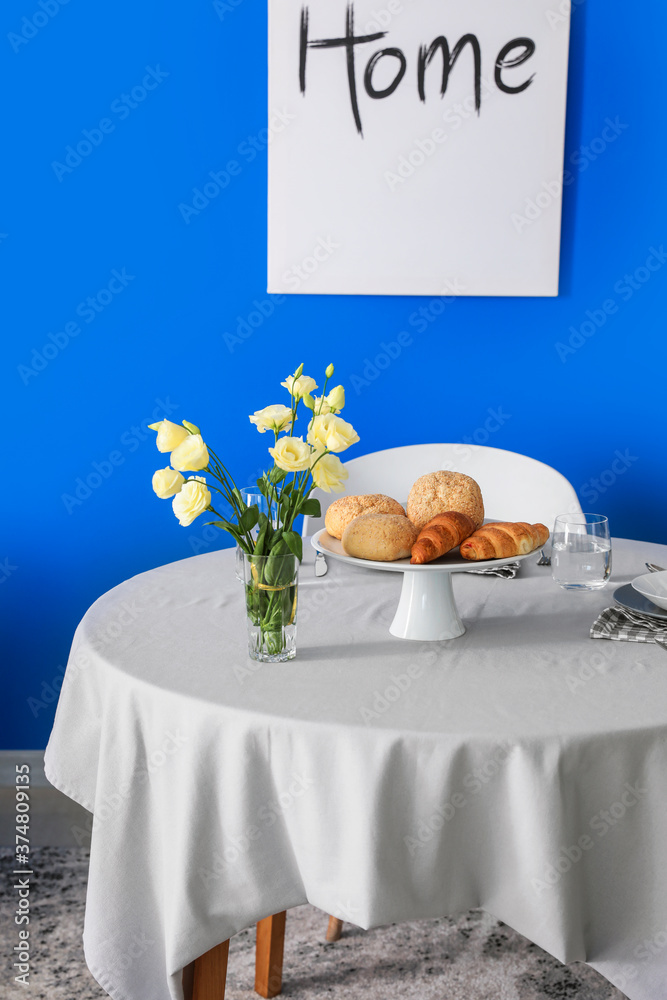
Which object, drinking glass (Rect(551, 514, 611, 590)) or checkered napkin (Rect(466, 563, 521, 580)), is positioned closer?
drinking glass (Rect(551, 514, 611, 590))

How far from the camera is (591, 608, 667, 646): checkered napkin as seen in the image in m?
1.20

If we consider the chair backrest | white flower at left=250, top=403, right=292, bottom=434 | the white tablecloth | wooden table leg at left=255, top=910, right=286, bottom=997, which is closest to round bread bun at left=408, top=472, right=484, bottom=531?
the white tablecloth

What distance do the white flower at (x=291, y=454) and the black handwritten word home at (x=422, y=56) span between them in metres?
1.47

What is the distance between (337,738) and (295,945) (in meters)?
1.14

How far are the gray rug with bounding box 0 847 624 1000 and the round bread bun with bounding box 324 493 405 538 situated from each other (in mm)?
1002

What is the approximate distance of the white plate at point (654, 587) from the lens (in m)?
1.26

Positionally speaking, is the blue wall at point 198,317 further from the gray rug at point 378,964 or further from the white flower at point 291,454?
the white flower at point 291,454

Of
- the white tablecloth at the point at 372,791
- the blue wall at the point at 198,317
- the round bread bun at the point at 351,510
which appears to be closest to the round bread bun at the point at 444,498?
the round bread bun at the point at 351,510

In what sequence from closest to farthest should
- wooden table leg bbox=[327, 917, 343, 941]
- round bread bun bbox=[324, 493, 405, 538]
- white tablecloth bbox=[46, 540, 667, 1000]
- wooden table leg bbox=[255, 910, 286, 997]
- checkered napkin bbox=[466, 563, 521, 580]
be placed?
white tablecloth bbox=[46, 540, 667, 1000], round bread bun bbox=[324, 493, 405, 538], checkered napkin bbox=[466, 563, 521, 580], wooden table leg bbox=[255, 910, 286, 997], wooden table leg bbox=[327, 917, 343, 941]

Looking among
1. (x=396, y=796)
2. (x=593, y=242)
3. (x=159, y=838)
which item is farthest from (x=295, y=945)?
(x=593, y=242)

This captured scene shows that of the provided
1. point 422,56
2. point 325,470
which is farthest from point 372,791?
point 422,56

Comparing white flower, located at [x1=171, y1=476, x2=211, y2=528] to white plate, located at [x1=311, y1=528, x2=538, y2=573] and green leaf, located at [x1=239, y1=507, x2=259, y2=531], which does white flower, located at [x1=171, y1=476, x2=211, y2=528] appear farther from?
white plate, located at [x1=311, y1=528, x2=538, y2=573]

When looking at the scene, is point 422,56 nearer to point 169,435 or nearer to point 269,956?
point 169,435

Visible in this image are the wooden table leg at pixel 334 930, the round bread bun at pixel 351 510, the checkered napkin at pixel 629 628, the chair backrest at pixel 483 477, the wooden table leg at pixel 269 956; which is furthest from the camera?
the chair backrest at pixel 483 477
